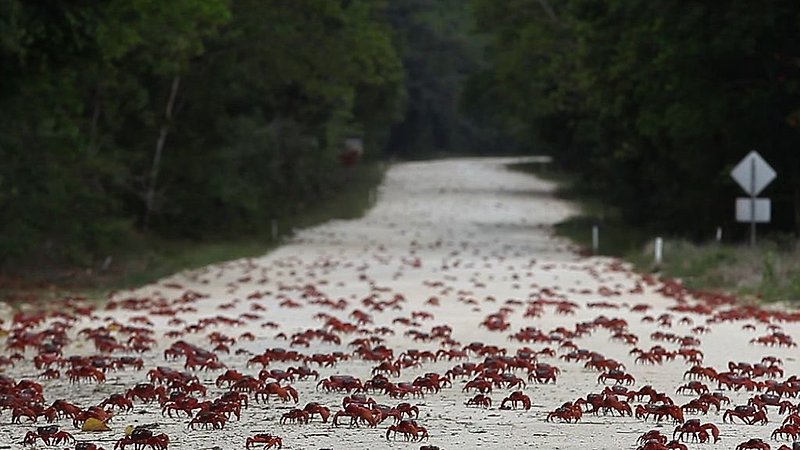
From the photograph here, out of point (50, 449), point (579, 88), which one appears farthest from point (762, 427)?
point (579, 88)

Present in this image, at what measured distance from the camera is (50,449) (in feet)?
30.2

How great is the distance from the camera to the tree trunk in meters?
43.9

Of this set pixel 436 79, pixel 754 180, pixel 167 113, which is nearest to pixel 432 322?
pixel 754 180

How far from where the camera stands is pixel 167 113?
44.5 meters

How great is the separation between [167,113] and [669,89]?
14.6m

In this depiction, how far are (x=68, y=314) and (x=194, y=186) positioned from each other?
2447cm

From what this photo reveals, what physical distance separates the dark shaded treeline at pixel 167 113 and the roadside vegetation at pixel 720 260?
30.1ft

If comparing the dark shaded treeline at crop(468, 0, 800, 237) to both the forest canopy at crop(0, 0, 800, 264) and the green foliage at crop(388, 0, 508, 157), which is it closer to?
the forest canopy at crop(0, 0, 800, 264)

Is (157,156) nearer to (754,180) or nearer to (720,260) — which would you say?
(720,260)

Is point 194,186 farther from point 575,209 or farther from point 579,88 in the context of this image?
point 575,209

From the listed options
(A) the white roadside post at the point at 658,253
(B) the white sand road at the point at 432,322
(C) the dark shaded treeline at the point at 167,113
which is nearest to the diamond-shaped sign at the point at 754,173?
(B) the white sand road at the point at 432,322

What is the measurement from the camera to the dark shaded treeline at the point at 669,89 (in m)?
35.4

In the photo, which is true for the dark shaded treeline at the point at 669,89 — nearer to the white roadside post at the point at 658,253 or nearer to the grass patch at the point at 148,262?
the white roadside post at the point at 658,253

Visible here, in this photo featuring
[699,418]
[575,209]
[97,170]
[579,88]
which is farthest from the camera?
[575,209]
